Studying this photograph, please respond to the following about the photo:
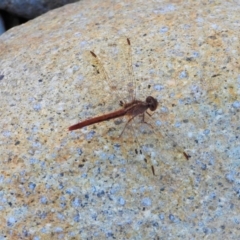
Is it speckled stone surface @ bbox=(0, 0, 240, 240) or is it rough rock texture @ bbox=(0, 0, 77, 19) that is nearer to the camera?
speckled stone surface @ bbox=(0, 0, 240, 240)

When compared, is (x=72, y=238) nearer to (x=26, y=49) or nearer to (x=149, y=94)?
(x=149, y=94)

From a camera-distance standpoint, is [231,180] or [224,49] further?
[224,49]

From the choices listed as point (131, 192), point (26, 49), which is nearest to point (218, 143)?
point (131, 192)

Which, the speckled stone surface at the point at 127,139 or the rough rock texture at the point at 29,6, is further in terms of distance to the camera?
the rough rock texture at the point at 29,6

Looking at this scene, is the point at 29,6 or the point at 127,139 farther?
the point at 29,6
